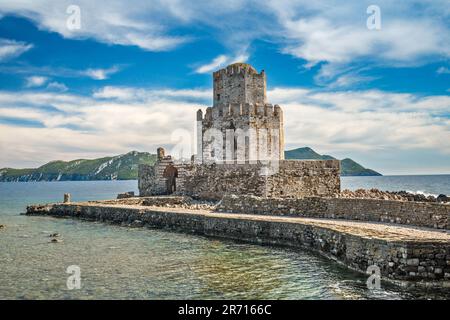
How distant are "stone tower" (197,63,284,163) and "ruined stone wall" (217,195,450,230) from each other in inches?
A: 244

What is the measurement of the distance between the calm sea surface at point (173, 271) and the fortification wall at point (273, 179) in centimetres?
813

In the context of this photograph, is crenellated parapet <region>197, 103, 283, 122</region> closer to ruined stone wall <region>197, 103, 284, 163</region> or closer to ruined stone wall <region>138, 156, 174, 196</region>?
ruined stone wall <region>197, 103, 284, 163</region>

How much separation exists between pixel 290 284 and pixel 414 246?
10.7 ft

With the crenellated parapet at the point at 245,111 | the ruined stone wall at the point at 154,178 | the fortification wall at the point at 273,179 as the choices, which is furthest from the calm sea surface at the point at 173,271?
the ruined stone wall at the point at 154,178

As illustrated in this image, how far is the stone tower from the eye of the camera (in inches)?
1107

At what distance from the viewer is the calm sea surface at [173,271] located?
10336 millimetres

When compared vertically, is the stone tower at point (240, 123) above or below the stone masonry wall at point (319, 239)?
above

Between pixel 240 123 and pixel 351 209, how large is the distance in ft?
39.2

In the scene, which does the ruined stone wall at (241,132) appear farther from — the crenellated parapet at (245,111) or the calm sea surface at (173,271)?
the calm sea surface at (173,271)

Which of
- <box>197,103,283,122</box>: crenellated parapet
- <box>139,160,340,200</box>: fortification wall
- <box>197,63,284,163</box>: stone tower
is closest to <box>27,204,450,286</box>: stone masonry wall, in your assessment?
<box>139,160,340,200</box>: fortification wall

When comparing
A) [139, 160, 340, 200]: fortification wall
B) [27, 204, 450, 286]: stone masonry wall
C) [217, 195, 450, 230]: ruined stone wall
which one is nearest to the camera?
[27, 204, 450, 286]: stone masonry wall

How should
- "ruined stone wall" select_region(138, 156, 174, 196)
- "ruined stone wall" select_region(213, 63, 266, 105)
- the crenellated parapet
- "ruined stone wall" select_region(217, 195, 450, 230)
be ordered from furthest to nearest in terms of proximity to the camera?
"ruined stone wall" select_region(138, 156, 174, 196) → "ruined stone wall" select_region(213, 63, 266, 105) → the crenellated parapet → "ruined stone wall" select_region(217, 195, 450, 230)

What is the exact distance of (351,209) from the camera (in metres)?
17.8
